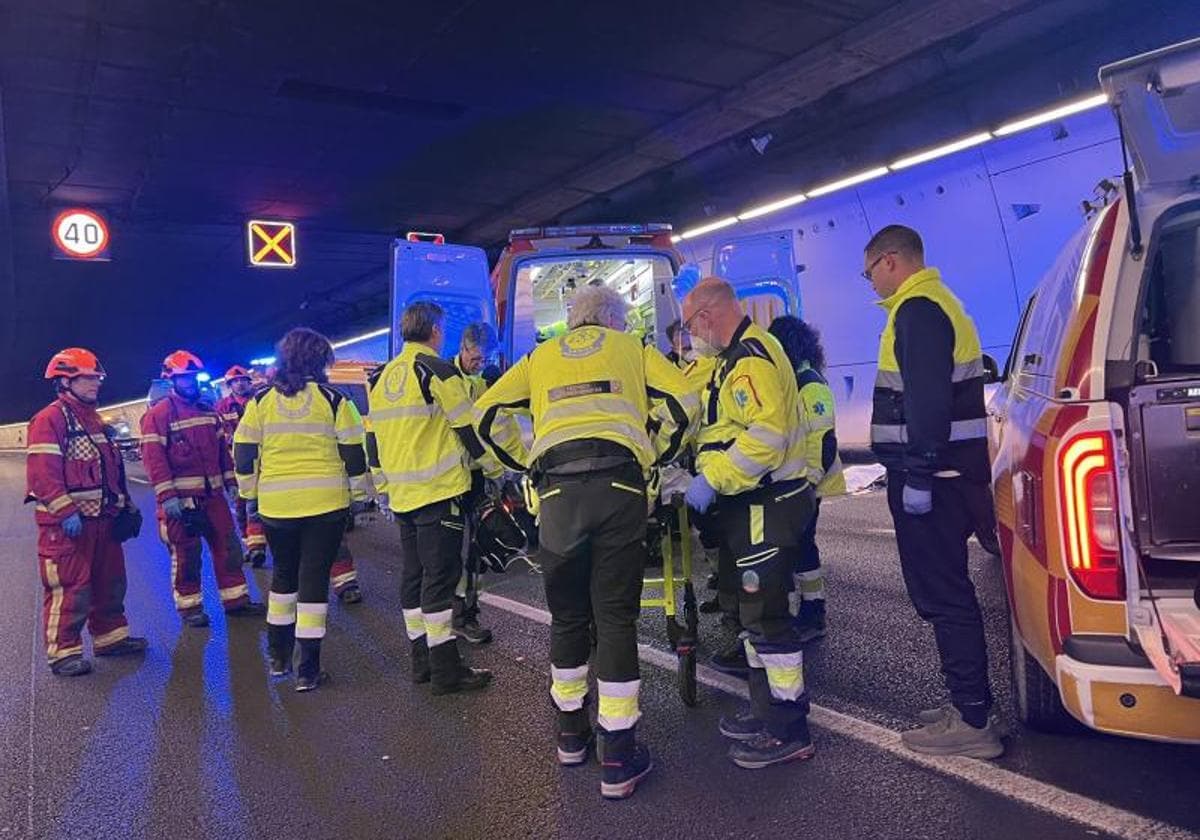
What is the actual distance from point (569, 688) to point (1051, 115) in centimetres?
788

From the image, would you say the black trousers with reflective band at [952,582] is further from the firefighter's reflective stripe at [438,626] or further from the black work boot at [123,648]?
the black work boot at [123,648]

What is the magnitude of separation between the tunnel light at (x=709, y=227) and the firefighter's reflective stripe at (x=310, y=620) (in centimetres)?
965

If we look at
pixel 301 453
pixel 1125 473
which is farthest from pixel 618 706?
pixel 301 453

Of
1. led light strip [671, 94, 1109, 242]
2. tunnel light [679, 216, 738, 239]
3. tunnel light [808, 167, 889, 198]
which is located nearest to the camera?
led light strip [671, 94, 1109, 242]

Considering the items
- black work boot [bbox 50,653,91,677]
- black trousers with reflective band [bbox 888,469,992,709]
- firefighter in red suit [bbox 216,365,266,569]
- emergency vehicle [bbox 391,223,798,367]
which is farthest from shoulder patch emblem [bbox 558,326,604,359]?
firefighter in red suit [bbox 216,365,266,569]

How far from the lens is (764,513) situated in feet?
11.3

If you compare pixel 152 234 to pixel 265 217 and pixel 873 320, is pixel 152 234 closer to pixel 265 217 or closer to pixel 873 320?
pixel 265 217

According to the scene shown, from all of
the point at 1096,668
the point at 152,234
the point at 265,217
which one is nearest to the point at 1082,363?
the point at 1096,668

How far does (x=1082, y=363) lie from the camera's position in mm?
2578

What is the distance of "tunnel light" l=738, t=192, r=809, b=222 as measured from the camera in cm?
1172

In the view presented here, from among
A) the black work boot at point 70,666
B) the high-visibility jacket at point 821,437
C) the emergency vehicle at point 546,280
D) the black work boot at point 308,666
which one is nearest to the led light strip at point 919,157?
the emergency vehicle at point 546,280

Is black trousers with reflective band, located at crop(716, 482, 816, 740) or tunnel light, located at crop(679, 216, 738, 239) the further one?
tunnel light, located at crop(679, 216, 738, 239)

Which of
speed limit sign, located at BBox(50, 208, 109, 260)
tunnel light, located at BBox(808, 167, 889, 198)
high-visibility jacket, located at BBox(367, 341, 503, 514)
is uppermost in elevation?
tunnel light, located at BBox(808, 167, 889, 198)

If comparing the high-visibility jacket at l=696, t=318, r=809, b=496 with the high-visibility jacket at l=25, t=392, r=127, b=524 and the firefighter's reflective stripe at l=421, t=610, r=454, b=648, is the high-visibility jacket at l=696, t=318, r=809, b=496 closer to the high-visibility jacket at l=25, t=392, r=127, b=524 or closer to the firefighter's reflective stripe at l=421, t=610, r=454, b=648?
the firefighter's reflective stripe at l=421, t=610, r=454, b=648
